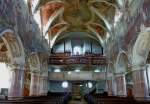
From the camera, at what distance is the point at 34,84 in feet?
64.6

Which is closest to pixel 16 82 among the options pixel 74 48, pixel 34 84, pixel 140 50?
pixel 34 84

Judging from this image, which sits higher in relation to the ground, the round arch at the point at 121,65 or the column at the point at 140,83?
the round arch at the point at 121,65

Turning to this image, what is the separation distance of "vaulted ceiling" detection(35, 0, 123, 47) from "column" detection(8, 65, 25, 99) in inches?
267

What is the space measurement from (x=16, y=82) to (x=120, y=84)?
423 inches

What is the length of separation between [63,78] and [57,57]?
315cm

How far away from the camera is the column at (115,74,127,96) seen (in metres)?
18.4

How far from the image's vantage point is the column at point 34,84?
1945cm

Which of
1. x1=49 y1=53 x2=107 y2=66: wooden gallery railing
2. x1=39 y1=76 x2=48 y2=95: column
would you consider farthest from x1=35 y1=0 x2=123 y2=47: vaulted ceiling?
x1=39 y1=76 x2=48 y2=95: column

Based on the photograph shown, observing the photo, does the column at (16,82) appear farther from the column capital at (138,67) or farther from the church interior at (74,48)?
the column capital at (138,67)

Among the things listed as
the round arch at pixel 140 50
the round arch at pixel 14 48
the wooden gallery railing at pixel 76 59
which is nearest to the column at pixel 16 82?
the round arch at pixel 14 48

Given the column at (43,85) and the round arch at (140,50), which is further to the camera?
the column at (43,85)

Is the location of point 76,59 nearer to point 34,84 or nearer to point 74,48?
point 74,48

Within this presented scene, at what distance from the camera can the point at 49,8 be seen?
2050 centimetres

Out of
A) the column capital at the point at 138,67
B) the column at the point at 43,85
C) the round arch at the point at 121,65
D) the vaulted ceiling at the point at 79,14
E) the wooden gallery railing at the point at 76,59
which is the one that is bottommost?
the column at the point at 43,85
